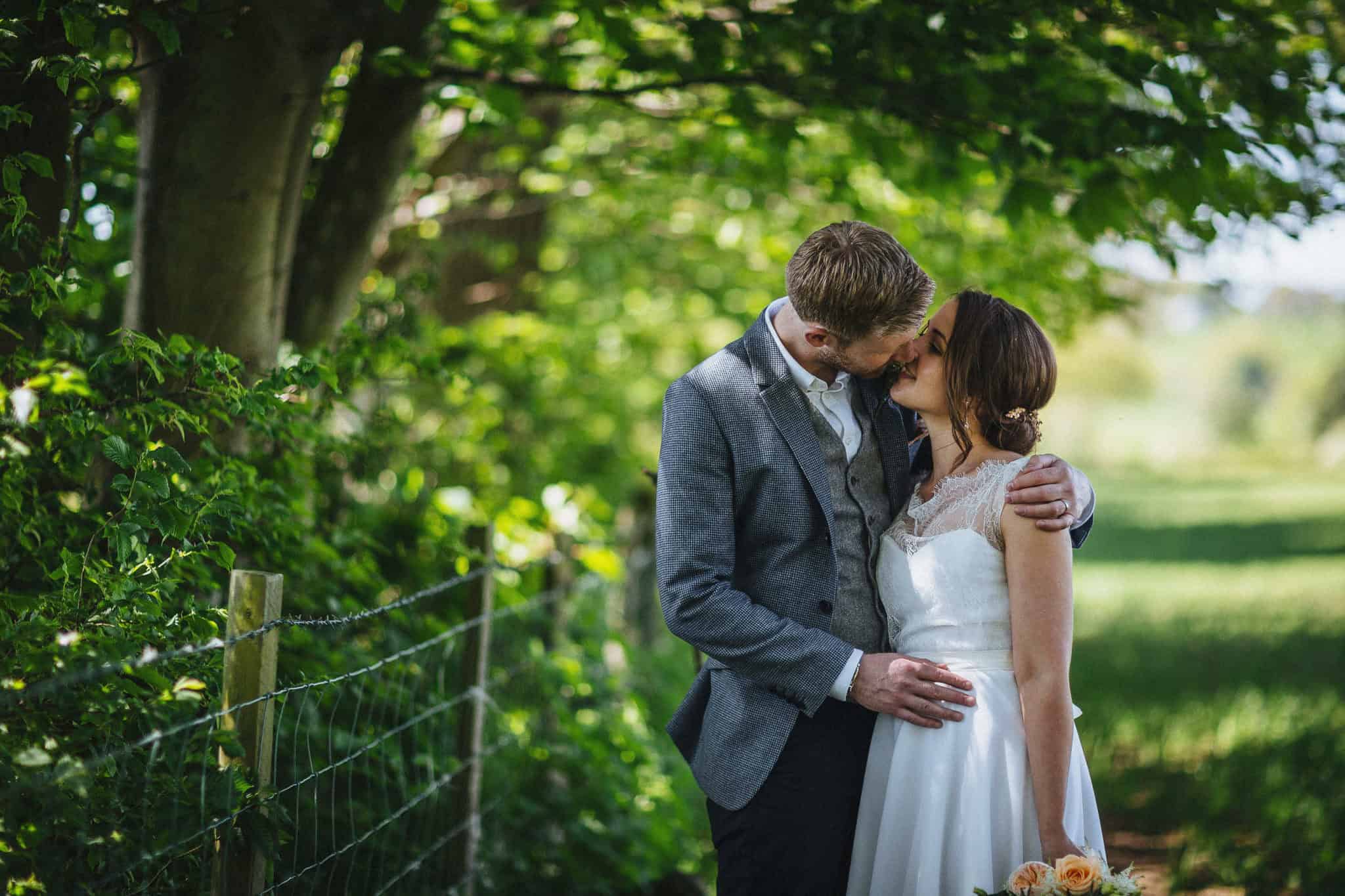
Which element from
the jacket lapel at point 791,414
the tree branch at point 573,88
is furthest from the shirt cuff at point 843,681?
the tree branch at point 573,88

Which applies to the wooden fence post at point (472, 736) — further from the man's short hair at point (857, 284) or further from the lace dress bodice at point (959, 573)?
the man's short hair at point (857, 284)

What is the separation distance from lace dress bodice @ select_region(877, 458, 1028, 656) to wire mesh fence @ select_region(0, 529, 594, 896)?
1279mm

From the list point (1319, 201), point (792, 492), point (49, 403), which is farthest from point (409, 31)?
point (1319, 201)

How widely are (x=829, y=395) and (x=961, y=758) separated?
34.4 inches

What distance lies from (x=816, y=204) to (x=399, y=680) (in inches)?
229

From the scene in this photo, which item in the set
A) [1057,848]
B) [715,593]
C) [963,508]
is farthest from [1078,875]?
[715,593]

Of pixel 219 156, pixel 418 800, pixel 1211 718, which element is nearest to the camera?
pixel 219 156

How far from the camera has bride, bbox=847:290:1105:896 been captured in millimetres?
A: 2398

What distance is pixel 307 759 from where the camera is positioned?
11.2ft

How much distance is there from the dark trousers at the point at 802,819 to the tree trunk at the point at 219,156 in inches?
76.5

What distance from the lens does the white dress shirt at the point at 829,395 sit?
262 centimetres

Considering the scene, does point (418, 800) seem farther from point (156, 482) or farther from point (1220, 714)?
point (1220, 714)

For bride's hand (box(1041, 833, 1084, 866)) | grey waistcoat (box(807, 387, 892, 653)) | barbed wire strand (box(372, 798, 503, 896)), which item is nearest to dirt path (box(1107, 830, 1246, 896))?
bride's hand (box(1041, 833, 1084, 866))

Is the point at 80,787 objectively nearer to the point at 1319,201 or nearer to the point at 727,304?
the point at 1319,201
